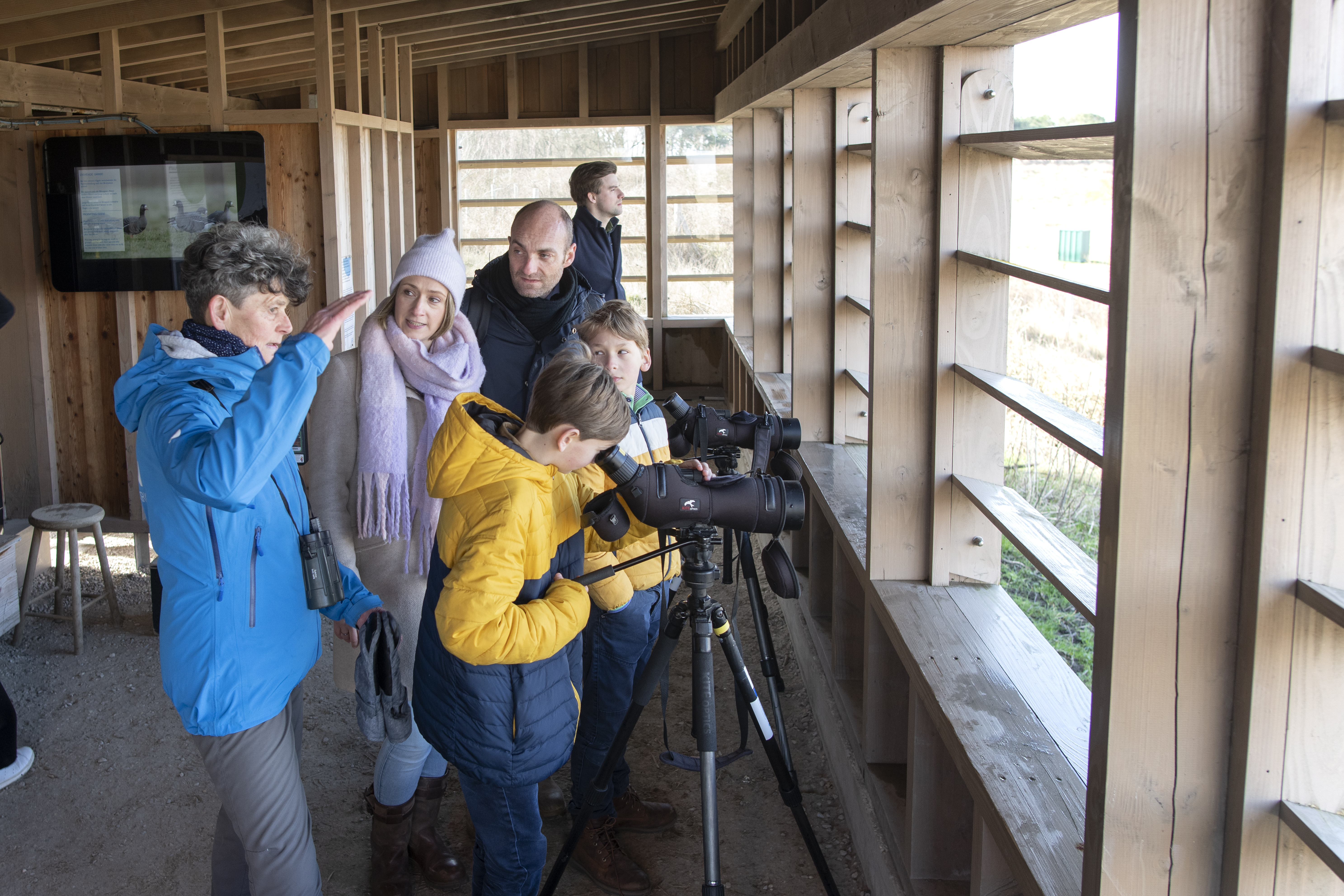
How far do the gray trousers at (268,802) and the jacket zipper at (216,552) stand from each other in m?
0.24

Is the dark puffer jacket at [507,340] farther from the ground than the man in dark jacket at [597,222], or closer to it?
closer to it

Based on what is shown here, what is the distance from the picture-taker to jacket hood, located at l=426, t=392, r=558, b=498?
176 centimetres

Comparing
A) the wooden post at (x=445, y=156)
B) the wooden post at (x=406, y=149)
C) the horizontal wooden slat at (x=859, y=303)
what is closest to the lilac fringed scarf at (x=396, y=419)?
the horizontal wooden slat at (x=859, y=303)

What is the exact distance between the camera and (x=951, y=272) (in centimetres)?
237

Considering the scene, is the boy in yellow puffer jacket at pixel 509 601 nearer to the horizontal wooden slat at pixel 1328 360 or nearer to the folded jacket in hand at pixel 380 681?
the folded jacket in hand at pixel 380 681

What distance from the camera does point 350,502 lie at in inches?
94.6

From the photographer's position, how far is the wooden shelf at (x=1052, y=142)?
1.54 metres

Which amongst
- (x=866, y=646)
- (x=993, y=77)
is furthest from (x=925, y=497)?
(x=993, y=77)

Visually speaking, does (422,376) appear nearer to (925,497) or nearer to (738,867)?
(925,497)

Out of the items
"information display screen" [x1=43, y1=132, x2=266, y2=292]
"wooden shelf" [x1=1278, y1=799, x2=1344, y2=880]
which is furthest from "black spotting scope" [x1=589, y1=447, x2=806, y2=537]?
"information display screen" [x1=43, y1=132, x2=266, y2=292]

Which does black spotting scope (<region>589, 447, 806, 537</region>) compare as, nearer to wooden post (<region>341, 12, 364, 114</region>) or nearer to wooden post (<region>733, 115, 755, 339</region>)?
wooden post (<region>341, 12, 364, 114</region>)

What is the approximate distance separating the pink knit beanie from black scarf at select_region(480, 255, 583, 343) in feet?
0.90

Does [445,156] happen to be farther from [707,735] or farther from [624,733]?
[707,735]

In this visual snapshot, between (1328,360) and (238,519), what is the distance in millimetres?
1592
